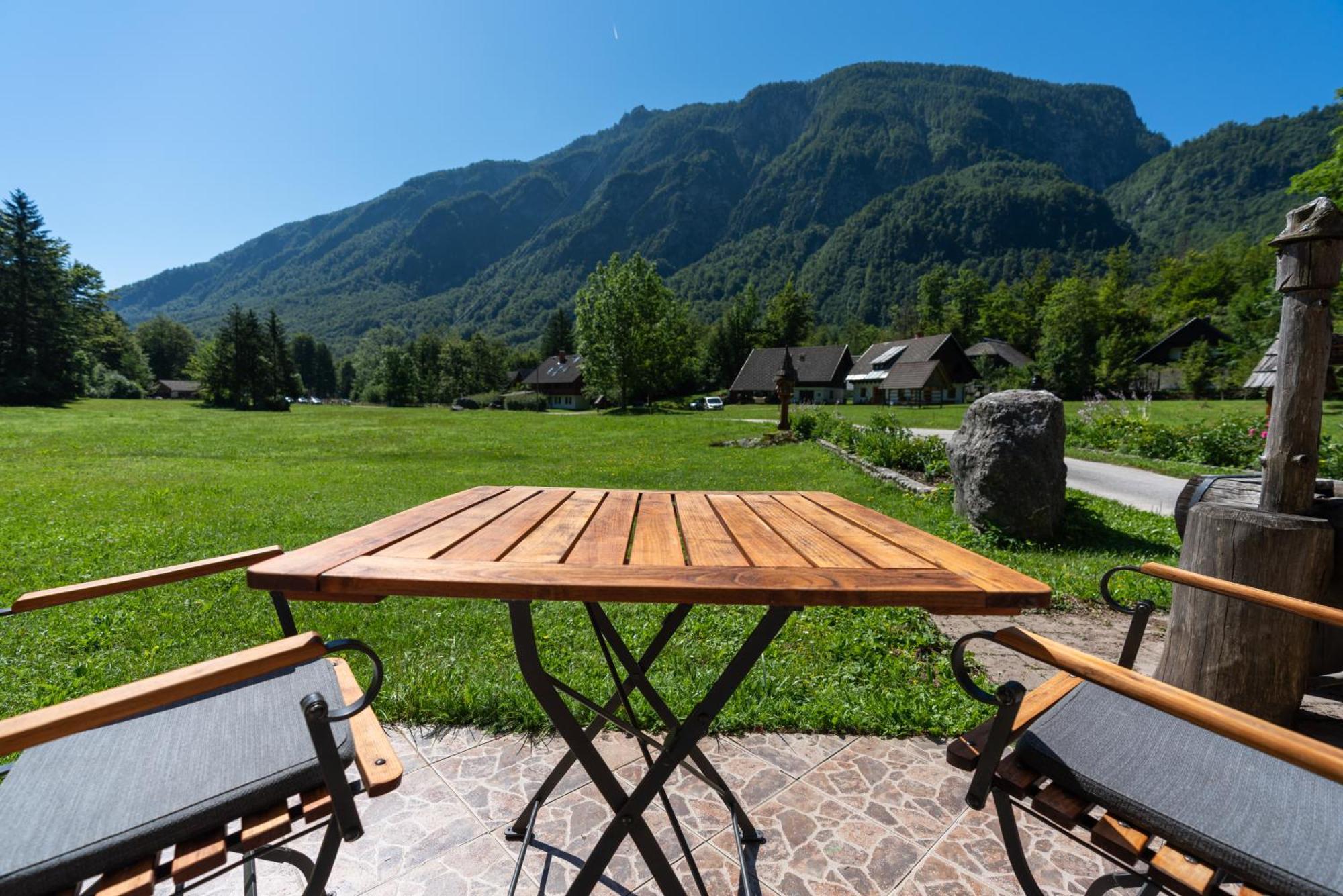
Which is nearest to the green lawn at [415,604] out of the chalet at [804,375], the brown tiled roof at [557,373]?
the chalet at [804,375]

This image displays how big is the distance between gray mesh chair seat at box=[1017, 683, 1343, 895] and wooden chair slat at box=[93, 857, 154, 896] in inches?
80.9

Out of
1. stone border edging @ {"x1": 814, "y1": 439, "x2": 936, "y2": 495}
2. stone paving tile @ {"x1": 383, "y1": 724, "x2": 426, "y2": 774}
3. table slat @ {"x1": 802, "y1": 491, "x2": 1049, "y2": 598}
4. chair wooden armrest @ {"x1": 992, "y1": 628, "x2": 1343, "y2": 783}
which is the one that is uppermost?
table slat @ {"x1": 802, "y1": 491, "x2": 1049, "y2": 598}

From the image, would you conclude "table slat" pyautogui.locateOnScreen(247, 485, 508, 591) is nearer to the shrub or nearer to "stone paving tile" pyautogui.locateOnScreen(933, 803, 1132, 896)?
"stone paving tile" pyautogui.locateOnScreen(933, 803, 1132, 896)

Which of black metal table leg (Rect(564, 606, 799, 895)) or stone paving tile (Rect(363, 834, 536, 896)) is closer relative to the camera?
black metal table leg (Rect(564, 606, 799, 895))

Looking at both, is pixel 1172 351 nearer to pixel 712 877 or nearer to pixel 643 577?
pixel 712 877

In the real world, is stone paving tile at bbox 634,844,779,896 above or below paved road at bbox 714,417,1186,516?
above

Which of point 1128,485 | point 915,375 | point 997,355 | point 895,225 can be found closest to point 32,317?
point 1128,485

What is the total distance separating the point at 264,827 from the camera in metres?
1.27

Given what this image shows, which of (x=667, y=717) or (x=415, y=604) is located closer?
(x=667, y=717)

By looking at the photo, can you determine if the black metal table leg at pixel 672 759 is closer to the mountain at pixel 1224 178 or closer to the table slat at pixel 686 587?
the table slat at pixel 686 587

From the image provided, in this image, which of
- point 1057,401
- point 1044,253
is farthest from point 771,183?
point 1057,401

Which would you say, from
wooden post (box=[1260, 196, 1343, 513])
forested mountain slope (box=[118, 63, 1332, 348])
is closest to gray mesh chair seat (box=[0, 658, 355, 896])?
wooden post (box=[1260, 196, 1343, 513])

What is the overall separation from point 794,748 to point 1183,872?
165 centimetres

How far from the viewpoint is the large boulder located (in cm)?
609
